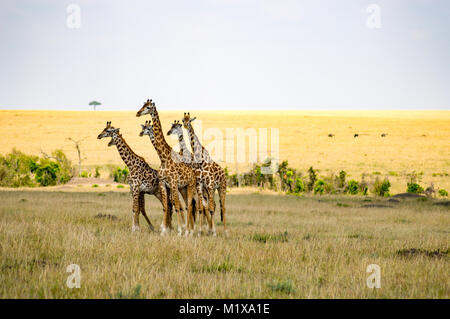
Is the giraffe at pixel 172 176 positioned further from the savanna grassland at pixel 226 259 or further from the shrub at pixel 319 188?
the shrub at pixel 319 188

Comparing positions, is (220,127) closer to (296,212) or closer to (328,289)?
(296,212)

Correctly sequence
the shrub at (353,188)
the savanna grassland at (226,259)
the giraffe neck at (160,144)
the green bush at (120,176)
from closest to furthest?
the savanna grassland at (226,259) < the giraffe neck at (160,144) < the shrub at (353,188) < the green bush at (120,176)

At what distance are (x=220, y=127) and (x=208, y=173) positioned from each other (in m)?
63.8

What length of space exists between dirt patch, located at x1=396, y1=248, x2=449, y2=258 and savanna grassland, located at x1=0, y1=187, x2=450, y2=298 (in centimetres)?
2

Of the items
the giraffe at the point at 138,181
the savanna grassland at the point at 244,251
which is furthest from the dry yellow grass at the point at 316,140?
the giraffe at the point at 138,181

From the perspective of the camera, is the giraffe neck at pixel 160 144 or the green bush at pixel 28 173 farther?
the green bush at pixel 28 173

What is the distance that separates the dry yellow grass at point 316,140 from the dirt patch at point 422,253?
915 inches

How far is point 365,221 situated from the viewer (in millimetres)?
15469

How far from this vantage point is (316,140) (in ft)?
220

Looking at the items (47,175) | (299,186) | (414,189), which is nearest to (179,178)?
(299,186)

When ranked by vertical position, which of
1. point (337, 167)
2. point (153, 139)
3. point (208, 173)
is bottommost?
point (337, 167)

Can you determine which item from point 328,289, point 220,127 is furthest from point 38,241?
point 220,127

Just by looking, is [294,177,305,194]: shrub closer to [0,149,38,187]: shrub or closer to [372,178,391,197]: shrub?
[372,178,391,197]: shrub

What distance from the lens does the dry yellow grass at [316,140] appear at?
47.2 metres
